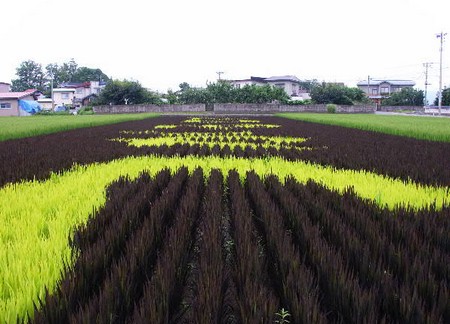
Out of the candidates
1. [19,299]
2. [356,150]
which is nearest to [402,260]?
[19,299]

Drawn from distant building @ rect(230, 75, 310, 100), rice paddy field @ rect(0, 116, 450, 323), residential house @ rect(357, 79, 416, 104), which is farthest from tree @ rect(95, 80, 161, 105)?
residential house @ rect(357, 79, 416, 104)

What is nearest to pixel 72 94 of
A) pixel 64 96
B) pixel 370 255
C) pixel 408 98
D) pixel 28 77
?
pixel 64 96

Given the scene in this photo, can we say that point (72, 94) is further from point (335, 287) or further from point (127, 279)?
point (335, 287)

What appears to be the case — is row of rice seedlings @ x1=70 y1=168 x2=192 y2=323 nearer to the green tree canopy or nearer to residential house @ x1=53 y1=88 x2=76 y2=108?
the green tree canopy

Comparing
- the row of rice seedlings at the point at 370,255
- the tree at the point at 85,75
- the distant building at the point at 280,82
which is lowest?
the row of rice seedlings at the point at 370,255

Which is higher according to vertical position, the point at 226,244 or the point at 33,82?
the point at 33,82

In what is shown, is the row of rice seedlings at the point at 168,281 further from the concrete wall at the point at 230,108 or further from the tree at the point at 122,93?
the tree at the point at 122,93

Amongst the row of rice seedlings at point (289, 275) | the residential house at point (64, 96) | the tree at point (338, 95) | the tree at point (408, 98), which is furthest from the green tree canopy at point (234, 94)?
the row of rice seedlings at point (289, 275)

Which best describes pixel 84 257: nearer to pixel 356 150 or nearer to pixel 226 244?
pixel 226 244

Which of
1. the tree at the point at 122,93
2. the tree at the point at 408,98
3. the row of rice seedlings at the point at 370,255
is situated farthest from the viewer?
the tree at the point at 408,98
